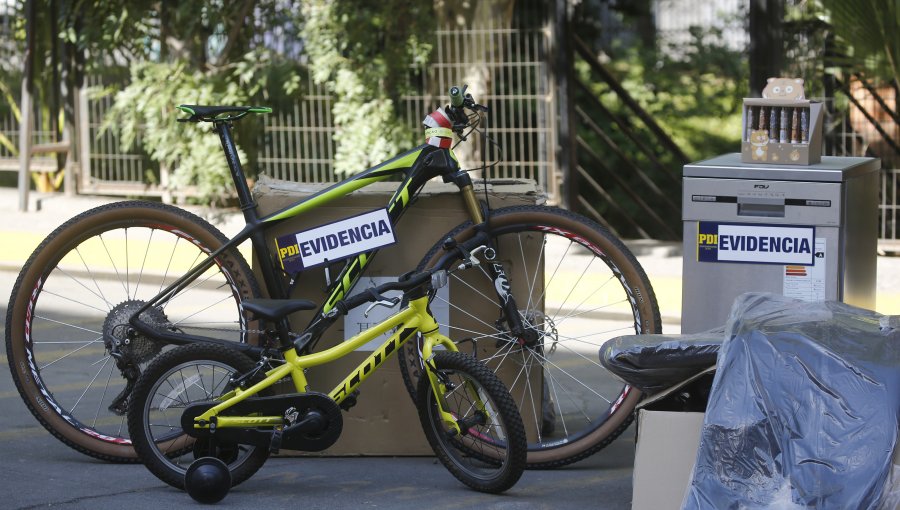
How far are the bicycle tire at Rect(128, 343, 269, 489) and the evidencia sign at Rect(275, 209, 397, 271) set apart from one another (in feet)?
1.84

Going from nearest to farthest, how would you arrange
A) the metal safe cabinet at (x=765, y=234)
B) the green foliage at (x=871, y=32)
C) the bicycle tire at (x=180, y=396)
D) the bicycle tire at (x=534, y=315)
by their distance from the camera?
the bicycle tire at (x=180, y=396) → the metal safe cabinet at (x=765, y=234) → the bicycle tire at (x=534, y=315) → the green foliage at (x=871, y=32)

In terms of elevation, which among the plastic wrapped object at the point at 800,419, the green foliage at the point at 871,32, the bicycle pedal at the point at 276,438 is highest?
the green foliage at the point at 871,32

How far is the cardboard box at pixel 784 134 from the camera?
15.2ft

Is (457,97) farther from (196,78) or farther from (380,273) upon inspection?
(196,78)

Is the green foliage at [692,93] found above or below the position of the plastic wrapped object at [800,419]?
above

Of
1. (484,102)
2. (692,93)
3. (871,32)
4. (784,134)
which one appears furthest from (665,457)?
(692,93)

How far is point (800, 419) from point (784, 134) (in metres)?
1.36

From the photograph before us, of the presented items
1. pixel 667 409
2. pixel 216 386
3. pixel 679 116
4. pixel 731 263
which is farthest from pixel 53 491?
pixel 679 116

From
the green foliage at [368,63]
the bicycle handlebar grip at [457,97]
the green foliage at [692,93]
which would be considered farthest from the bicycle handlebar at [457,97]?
the green foliage at [692,93]

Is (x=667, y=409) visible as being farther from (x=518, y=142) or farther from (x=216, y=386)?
(x=518, y=142)

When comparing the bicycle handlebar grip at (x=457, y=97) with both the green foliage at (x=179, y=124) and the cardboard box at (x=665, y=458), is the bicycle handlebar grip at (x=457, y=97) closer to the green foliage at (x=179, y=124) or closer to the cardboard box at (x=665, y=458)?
the cardboard box at (x=665, y=458)

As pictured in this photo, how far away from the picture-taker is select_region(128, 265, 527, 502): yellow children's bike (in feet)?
14.3

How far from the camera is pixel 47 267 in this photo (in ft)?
16.0

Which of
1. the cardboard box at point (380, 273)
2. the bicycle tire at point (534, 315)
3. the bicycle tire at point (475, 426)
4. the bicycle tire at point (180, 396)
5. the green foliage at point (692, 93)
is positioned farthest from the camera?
the green foliage at point (692, 93)
